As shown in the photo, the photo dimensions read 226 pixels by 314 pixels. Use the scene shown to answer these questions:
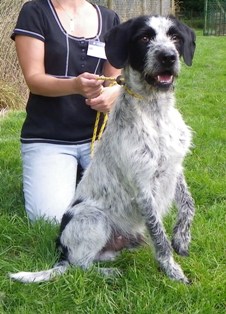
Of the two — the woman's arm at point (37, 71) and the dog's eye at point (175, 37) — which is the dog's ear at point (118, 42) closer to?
the dog's eye at point (175, 37)

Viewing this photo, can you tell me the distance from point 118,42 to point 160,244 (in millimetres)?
1186

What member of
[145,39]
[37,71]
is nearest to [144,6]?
[37,71]

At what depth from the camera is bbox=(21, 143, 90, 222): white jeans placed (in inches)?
166

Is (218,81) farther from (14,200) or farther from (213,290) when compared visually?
(213,290)

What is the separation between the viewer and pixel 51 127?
4.31 meters

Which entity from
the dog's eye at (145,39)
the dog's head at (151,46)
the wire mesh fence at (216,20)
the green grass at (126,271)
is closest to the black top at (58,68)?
the green grass at (126,271)

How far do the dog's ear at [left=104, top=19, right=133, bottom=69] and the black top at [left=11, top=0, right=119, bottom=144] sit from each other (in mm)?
1062

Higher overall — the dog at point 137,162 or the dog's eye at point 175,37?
the dog's eye at point 175,37

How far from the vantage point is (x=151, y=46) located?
120 inches

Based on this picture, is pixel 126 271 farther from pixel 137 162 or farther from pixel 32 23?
pixel 32 23

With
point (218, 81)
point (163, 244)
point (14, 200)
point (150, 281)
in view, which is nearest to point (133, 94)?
point (163, 244)

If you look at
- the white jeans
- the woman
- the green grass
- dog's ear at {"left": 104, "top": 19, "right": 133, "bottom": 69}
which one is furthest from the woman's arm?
the green grass

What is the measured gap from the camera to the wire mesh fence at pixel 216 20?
85.8 ft

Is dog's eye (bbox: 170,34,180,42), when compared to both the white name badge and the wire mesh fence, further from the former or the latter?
the wire mesh fence
